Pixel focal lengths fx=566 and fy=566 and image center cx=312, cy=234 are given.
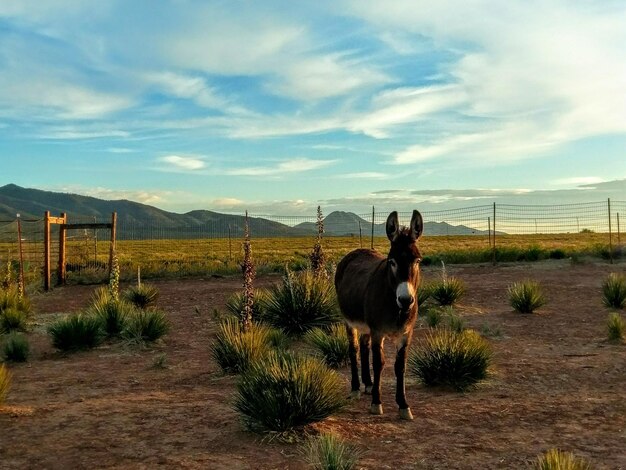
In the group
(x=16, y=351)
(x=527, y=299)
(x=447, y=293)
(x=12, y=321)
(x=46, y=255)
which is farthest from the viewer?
(x=46, y=255)

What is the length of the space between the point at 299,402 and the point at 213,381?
298 cm

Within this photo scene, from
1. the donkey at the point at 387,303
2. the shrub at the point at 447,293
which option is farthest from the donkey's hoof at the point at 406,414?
the shrub at the point at 447,293

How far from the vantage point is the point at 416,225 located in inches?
259

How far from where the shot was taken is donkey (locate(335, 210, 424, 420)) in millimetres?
6395

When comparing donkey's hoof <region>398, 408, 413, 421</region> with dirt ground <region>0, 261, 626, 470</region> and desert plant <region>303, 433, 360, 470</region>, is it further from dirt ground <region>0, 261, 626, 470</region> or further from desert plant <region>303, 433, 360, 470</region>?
desert plant <region>303, 433, 360, 470</region>

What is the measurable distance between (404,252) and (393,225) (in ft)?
1.09

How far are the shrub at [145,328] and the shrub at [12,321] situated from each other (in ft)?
12.4

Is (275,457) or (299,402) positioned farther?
(299,402)

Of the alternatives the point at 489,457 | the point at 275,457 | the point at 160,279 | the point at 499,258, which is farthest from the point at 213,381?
the point at 499,258

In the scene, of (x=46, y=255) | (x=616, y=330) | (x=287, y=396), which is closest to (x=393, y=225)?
(x=287, y=396)

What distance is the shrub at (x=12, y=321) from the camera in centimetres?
1430

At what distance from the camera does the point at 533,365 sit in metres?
9.66

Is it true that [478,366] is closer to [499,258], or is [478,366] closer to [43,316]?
[43,316]

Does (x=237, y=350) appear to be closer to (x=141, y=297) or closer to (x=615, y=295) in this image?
(x=141, y=297)
